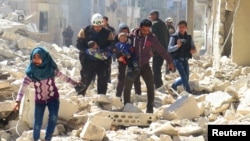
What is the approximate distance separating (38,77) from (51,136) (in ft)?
2.28

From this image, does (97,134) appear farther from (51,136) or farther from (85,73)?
(85,73)

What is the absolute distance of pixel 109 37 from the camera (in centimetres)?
726

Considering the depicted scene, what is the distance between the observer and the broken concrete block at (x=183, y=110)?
20.5 ft

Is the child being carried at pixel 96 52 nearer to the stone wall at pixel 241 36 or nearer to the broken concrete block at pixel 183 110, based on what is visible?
the broken concrete block at pixel 183 110

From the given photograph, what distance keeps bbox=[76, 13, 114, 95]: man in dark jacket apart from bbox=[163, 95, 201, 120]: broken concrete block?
4.84 ft

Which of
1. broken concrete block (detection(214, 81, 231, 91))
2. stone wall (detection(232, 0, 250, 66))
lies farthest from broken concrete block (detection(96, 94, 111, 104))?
stone wall (detection(232, 0, 250, 66))

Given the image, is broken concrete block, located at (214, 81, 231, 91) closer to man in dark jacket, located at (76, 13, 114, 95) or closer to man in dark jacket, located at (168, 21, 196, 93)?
man in dark jacket, located at (168, 21, 196, 93)

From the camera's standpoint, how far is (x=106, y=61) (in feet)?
24.3

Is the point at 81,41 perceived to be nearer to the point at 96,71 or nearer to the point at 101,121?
the point at 96,71

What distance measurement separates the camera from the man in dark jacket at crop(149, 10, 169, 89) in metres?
8.88

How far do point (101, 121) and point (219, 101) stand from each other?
190 cm

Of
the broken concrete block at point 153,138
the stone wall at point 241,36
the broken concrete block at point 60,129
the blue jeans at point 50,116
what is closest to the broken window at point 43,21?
the stone wall at point 241,36

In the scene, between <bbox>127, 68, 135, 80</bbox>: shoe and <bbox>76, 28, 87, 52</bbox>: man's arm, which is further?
<bbox>76, 28, 87, 52</bbox>: man's arm

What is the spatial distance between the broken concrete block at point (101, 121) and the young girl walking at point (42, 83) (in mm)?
555
